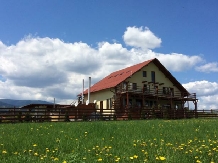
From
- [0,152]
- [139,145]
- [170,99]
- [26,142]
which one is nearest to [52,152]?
[0,152]

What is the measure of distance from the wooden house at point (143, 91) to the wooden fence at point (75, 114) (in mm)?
4461

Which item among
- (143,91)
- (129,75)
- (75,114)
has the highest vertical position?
(129,75)

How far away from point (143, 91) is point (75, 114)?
15.7 metres

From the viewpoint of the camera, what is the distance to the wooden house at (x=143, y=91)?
41625 millimetres

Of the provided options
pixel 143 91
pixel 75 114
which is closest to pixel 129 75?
pixel 143 91

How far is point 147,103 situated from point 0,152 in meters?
40.0

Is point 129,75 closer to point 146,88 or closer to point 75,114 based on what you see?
point 146,88

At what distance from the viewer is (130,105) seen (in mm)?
40656

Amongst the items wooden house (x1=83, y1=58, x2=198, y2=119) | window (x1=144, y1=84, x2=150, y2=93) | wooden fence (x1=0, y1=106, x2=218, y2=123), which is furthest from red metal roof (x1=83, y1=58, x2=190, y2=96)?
wooden fence (x1=0, y1=106, x2=218, y2=123)

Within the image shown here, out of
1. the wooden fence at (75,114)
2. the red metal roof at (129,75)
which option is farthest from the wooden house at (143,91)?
the wooden fence at (75,114)

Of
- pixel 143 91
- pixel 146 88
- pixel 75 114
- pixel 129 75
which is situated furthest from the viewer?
pixel 146 88

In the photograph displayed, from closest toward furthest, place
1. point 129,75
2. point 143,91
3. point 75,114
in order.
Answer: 1. point 75,114
2. point 143,91
3. point 129,75

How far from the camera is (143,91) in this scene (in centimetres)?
4188

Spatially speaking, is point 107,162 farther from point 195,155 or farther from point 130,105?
point 130,105
